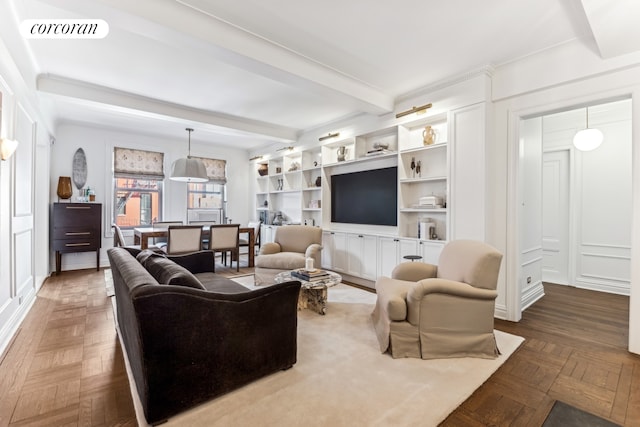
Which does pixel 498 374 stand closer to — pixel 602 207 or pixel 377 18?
pixel 377 18

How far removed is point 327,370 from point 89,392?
1.54 m

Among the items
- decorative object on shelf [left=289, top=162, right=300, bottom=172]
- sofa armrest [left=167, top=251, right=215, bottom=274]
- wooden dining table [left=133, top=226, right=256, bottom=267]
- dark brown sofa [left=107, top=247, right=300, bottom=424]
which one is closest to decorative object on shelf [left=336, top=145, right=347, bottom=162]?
decorative object on shelf [left=289, top=162, right=300, bottom=172]

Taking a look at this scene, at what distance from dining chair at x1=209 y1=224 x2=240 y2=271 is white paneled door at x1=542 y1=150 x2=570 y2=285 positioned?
5.17 m

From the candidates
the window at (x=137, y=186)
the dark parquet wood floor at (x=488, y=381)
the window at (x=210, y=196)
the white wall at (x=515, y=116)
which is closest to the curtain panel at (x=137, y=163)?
the window at (x=137, y=186)

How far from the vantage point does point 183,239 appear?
4.80m

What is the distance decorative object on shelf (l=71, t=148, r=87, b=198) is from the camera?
5615mm

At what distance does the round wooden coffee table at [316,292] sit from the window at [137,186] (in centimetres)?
454

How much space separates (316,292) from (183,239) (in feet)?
8.44

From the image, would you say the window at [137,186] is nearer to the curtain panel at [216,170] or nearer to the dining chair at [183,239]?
the curtain panel at [216,170]

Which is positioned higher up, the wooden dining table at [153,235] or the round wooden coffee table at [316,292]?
the wooden dining table at [153,235]

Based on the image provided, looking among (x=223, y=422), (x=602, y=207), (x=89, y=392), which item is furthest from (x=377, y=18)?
(x=602, y=207)

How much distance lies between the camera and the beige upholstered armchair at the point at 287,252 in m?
4.33

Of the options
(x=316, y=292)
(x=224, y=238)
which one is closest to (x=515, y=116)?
(x=316, y=292)

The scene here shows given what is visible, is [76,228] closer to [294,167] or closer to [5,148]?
[5,148]
